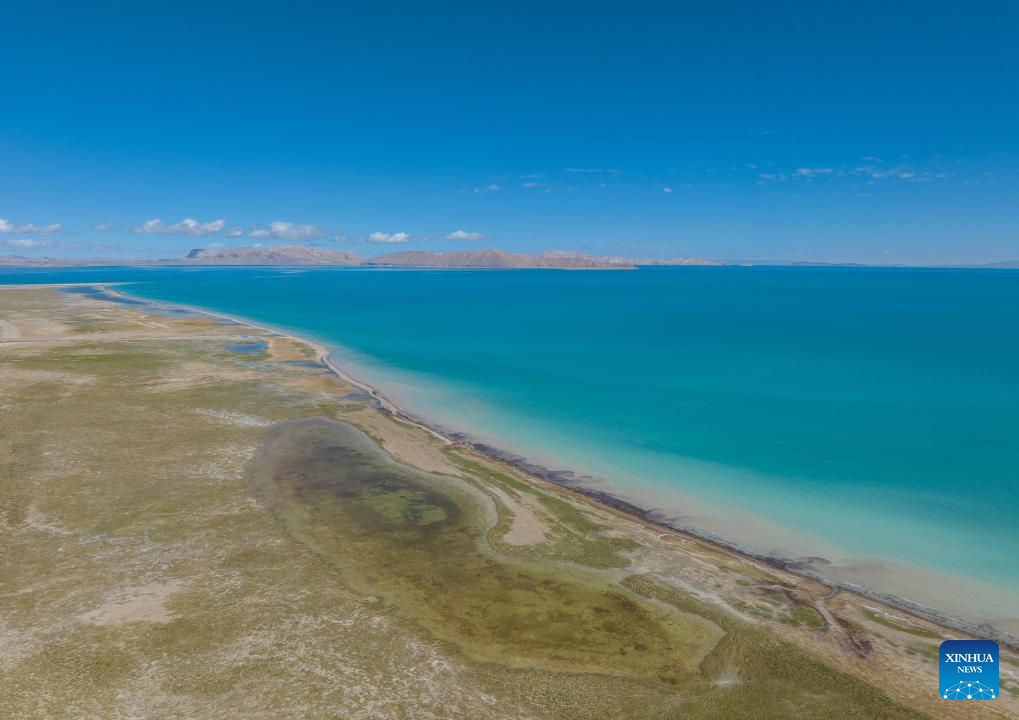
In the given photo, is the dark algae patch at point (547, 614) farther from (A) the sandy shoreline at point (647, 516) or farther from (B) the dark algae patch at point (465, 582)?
(A) the sandy shoreline at point (647, 516)

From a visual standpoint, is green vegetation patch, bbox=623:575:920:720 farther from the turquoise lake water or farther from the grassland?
the turquoise lake water

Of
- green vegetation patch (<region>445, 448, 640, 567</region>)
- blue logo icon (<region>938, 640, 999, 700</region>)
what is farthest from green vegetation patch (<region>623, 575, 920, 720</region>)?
green vegetation patch (<region>445, 448, 640, 567</region>)

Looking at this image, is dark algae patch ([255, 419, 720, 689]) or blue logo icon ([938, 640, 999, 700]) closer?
blue logo icon ([938, 640, 999, 700])

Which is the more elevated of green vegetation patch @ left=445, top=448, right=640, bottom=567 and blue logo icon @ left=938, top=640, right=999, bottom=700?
green vegetation patch @ left=445, top=448, right=640, bottom=567

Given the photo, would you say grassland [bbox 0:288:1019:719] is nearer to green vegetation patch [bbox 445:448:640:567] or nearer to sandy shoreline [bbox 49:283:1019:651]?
green vegetation patch [bbox 445:448:640:567]

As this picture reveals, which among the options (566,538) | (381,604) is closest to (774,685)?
(566,538)

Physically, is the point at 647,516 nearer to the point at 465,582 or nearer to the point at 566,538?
the point at 566,538

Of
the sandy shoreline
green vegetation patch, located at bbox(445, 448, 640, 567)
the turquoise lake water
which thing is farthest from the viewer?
the turquoise lake water

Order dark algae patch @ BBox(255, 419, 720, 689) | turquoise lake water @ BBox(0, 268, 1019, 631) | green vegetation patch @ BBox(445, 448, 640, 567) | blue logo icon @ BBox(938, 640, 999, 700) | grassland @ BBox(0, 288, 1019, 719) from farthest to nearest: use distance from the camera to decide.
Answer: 1. turquoise lake water @ BBox(0, 268, 1019, 631)
2. green vegetation patch @ BBox(445, 448, 640, 567)
3. dark algae patch @ BBox(255, 419, 720, 689)
4. blue logo icon @ BBox(938, 640, 999, 700)
5. grassland @ BBox(0, 288, 1019, 719)

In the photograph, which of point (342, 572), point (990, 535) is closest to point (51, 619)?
point (342, 572)
